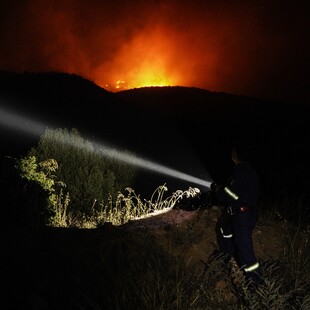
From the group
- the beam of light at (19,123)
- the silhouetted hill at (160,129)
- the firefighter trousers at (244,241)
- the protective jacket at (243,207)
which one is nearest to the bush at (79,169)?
the firefighter trousers at (244,241)

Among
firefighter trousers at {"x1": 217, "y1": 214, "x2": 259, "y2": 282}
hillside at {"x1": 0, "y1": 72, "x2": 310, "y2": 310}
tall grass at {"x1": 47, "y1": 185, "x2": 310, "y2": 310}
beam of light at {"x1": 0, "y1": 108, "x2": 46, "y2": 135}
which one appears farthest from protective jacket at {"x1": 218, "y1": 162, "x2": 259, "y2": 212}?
beam of light at {"x1": 0, "y1": 108, "x2": 46, "y2": 135}

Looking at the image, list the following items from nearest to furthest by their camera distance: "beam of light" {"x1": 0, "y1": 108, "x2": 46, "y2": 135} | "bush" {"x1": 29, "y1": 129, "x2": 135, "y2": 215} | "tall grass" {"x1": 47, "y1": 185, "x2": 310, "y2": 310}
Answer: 1. "tall grass" {"x1": 47, "y1": 185, "x2": 310, "y2": 310}
2. "bush" {"x1": 29, "y1": 129, "x2": 135, "y2": 215}
3. "beam of light" {"x1": 0, "y1": 108, "x2": 46, "y2": 135}

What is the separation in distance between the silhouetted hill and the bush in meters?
6.60

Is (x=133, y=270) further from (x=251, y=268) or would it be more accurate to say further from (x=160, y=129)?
(x=160, y=129)

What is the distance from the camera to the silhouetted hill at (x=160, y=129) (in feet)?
75.4

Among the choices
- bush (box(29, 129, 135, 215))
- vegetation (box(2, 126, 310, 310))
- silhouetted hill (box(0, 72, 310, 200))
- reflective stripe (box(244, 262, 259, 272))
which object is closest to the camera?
vegetation (box(2, 126, 310, 310))

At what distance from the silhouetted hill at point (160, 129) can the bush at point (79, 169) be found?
260 inches

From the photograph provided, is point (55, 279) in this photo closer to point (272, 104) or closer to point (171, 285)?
point (171, 285)

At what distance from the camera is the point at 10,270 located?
530 cm

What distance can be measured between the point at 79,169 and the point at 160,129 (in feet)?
69.2

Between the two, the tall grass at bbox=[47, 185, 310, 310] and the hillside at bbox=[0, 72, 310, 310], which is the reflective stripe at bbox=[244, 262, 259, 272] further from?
the hillside at bbox=[0, 72, 310, 310]

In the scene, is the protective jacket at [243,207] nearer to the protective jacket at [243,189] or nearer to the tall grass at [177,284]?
the protective jacket at [243,189]

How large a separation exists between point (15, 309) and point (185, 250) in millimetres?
2555

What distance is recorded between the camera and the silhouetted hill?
2297cm
